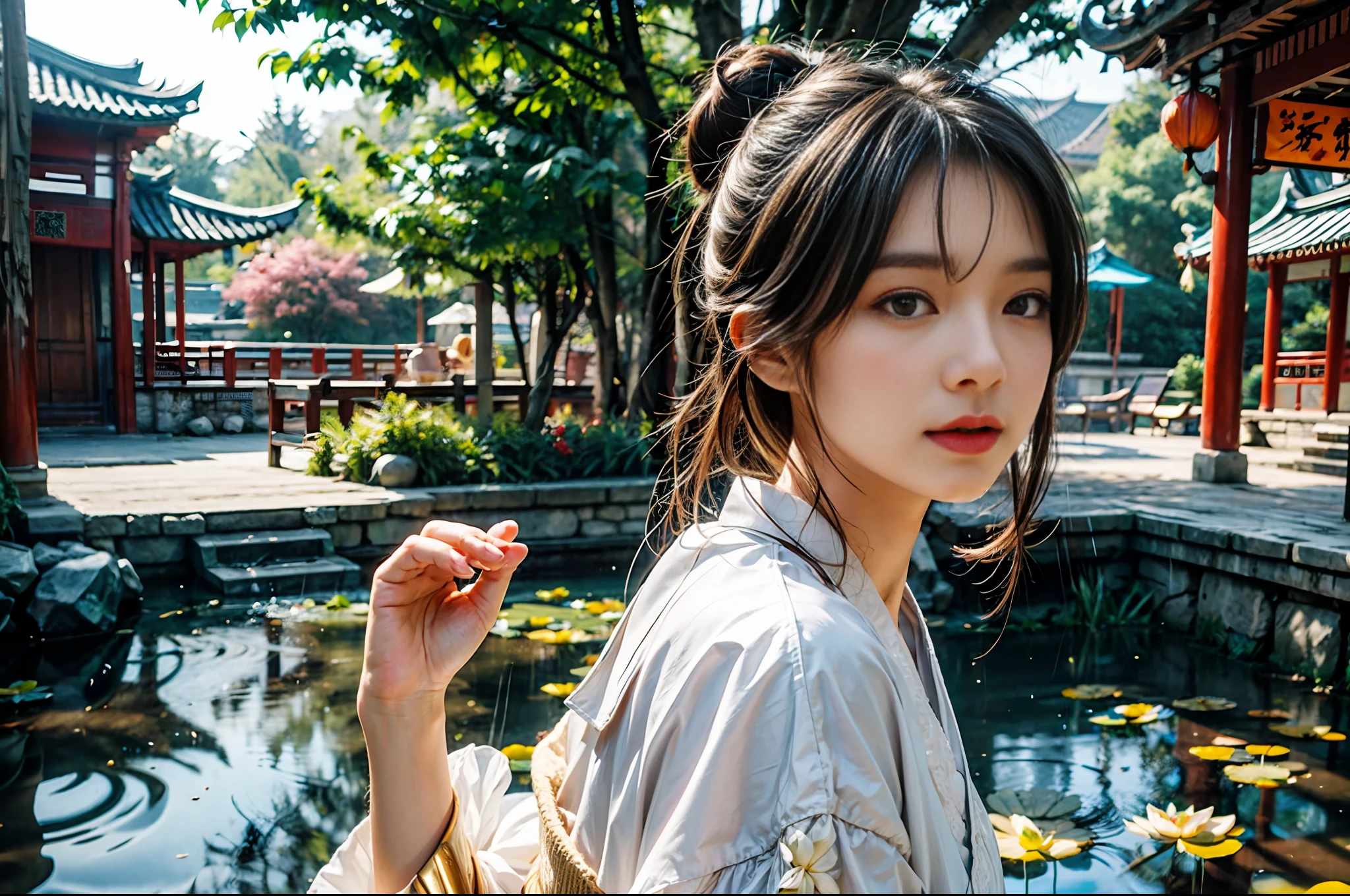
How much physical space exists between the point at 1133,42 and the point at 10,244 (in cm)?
Result: 775

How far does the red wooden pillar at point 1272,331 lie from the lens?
13211mm

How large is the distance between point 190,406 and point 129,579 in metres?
9.51

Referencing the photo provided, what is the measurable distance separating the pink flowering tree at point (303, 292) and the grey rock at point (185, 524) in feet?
67.7

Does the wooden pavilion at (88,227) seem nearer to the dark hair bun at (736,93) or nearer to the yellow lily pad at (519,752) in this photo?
the yellow lily pad at (519,752)

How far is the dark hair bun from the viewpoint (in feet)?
4.20

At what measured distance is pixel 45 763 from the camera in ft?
11.2

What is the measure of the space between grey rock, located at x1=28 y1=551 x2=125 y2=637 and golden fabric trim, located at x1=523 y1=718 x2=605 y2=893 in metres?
4.54

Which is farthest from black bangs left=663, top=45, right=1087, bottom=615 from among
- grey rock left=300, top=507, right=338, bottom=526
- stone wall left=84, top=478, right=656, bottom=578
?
grey rock left=300, top=507, right=338, bottom=526

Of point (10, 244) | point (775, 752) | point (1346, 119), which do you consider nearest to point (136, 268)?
point (10, 244)

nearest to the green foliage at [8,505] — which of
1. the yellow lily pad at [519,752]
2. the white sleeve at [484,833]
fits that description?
the yellow lily pad at [519,752]

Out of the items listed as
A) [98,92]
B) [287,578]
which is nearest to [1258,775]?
[287,578]

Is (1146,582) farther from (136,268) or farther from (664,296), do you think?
(136,268)

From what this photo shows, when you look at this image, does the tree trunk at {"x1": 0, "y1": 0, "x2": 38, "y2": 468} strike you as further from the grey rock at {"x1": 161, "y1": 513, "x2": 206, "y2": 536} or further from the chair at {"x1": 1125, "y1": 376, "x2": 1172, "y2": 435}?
the chair at {"x1": 1125, "y1": 376, "x2": 1172, "y2": 435}

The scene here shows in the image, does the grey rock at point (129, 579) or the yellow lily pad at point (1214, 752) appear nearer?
the yellow lily pad at point (1214, 752)
